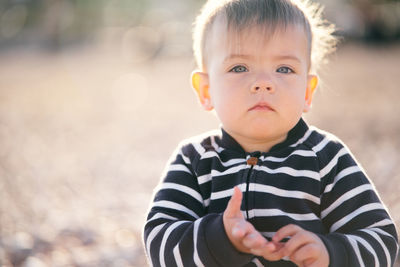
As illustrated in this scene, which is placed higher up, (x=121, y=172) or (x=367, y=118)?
(x=367, y=118)

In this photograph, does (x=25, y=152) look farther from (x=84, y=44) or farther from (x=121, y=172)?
(x=84, y=44)

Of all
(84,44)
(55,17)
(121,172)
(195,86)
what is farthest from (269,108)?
(84,44)

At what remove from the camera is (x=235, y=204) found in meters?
1.75

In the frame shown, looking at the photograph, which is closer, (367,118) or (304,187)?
(304,187)

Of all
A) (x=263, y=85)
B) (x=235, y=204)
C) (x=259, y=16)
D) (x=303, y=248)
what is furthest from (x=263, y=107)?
(x=303, y=248)

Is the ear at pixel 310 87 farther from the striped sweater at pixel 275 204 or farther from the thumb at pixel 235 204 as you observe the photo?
the thumb at pixel 235 204

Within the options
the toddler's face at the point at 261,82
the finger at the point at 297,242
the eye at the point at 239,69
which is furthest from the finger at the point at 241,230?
the eye at the point at 239,69

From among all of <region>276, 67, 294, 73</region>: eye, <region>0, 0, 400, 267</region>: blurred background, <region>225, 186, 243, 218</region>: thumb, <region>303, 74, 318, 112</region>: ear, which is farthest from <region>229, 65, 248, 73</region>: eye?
<region>0, 0, 400, 267</region>: blurred background

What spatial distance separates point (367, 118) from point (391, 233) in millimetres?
6204

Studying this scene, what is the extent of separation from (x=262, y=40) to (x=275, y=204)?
2.05ft

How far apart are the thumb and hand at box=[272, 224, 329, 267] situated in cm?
15

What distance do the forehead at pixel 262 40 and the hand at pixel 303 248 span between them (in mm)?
709

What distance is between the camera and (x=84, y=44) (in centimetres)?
2839

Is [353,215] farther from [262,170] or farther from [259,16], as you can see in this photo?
[259,16]
